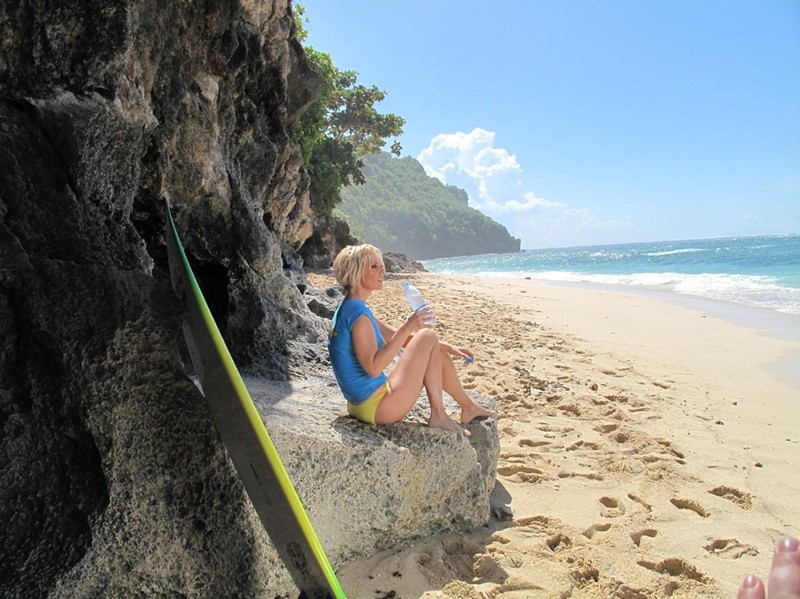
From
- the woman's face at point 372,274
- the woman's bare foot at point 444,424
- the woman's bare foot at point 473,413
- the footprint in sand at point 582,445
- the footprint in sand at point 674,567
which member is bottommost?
the footprint in sand at point 674,567

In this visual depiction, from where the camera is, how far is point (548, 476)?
4047 mm

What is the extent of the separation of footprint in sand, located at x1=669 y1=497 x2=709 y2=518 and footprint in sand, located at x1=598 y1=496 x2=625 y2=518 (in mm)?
395

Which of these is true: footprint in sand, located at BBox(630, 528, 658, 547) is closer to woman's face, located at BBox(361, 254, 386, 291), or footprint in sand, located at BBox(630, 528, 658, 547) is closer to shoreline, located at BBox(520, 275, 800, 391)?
woman's face, located at BBox(361, 254, 386, 291)

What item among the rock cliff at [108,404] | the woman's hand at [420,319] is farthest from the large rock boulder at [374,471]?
the woman's hand at [420,319]

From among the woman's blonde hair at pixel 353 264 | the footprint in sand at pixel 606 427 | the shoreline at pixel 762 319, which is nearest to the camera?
the woman's blonde hair at pixel 353 264

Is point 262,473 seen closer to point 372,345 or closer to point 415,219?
point 372,345

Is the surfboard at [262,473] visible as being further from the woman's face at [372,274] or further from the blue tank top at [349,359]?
the woman's face at [372,274]

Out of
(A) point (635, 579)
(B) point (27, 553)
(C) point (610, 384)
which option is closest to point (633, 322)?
(C) point (610, 384)

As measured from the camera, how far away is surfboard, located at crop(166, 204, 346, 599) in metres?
2.02

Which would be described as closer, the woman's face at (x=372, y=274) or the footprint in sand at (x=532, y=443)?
the woman's face at (x=372, y=274)

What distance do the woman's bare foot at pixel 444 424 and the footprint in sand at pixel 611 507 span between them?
1.11 m

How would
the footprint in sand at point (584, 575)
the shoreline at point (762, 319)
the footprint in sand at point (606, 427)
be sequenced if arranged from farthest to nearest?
the shoreline at point (762, 319) < the footprint in sand at point (606, 427) < the footprint in sand at point (584, 575)

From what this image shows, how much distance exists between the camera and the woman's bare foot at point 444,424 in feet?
10.8

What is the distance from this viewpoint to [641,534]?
3.28 meters
